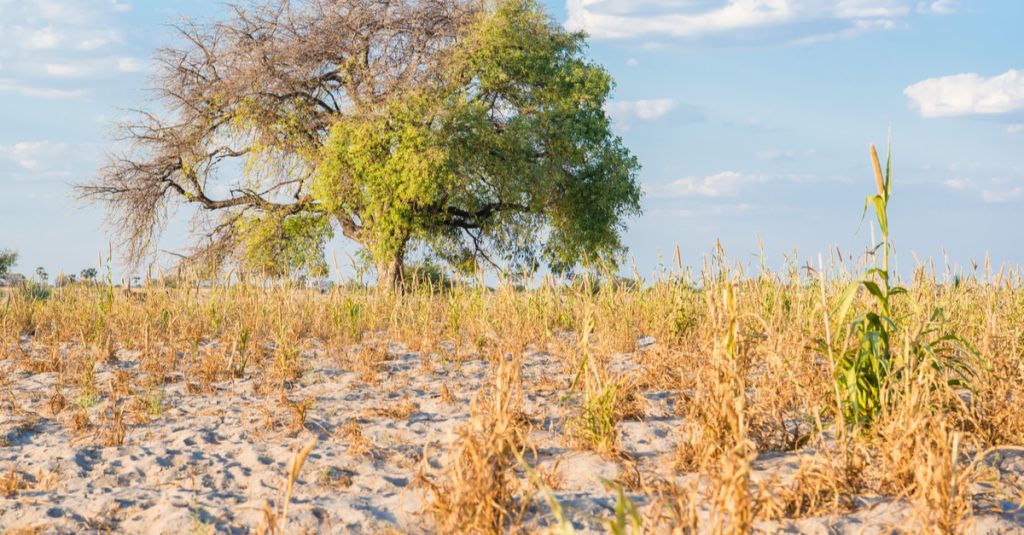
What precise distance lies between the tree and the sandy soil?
12195mm

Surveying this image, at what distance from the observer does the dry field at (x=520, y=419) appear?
3570 millimetres

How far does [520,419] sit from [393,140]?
48.5ft

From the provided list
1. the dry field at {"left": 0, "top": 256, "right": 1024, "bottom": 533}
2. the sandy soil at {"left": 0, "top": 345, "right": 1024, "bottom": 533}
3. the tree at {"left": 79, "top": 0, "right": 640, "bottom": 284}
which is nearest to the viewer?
the dry field at {"left": 0, "top": 256, "right": 1024, "bottom": 533}

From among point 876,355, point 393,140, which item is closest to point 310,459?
Answer: point 876,355

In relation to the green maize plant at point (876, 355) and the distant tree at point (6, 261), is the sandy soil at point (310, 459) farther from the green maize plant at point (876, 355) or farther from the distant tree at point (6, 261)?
the distant tree at point (6, 261)

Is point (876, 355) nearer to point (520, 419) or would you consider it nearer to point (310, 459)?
point (520, 419)

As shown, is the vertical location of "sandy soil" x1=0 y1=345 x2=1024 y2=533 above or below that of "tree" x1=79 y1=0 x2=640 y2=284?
below

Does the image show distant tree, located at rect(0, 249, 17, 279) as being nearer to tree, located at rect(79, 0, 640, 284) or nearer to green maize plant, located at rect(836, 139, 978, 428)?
tree, located at rect(79, 0, 640, 284)

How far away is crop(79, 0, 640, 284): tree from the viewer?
19.7 metres

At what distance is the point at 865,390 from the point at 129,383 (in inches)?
217

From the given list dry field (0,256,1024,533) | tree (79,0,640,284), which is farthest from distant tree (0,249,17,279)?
dry field (0,256,1024,533)

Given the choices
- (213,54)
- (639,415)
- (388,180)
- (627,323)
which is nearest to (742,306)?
(627,323)

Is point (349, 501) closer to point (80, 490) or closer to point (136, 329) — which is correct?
point (80, 490)

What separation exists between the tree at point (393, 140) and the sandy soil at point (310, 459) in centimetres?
1219
